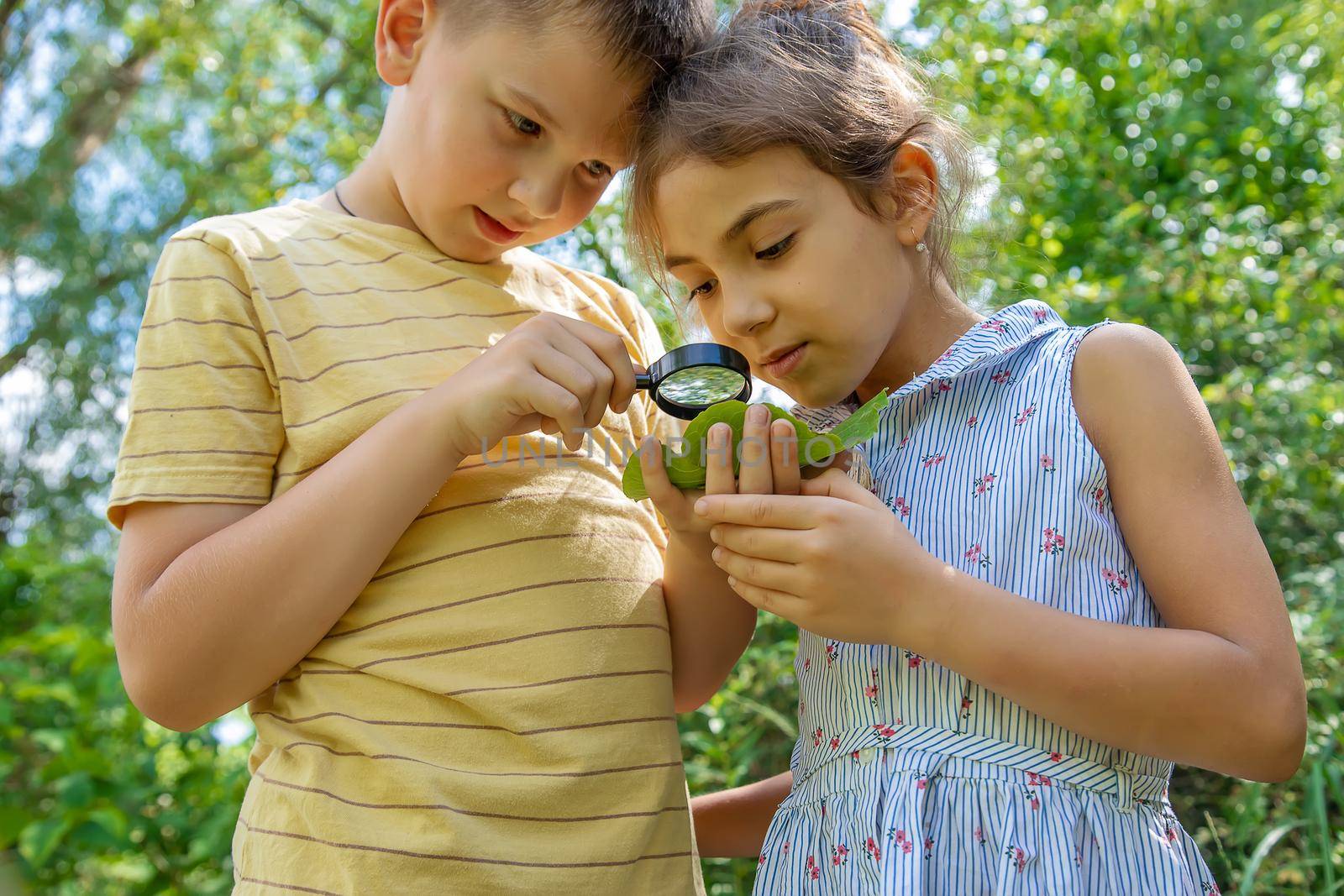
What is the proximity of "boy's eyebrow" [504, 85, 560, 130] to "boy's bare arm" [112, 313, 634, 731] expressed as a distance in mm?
415

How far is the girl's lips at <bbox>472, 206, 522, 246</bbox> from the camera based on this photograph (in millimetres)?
1803

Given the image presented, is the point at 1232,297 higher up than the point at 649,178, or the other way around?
the point at 649,178

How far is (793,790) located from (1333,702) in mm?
1487

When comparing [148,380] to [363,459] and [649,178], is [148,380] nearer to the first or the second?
[363,459]

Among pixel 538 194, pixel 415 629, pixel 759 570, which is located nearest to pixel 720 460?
pixel 759 570

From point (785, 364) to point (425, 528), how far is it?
60 cm

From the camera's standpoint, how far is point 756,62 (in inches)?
69.2

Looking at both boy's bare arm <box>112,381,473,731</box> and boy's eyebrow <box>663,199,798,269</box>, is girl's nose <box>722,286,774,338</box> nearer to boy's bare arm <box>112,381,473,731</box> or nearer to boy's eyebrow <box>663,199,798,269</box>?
boy's eyebrow <box>663,199,798,269</box>

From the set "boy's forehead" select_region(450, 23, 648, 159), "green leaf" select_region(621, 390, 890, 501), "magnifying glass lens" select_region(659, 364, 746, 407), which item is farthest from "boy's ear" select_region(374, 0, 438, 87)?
"green leaf" select_region(621, 390, 890, 501)

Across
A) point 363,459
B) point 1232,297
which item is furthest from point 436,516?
point 1232,297

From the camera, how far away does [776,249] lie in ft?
5.36

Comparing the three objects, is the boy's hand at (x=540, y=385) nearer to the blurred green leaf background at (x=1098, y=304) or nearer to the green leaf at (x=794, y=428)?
the green leaf at (x=794, y=428)

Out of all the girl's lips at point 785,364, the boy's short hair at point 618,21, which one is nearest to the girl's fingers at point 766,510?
the girl's lips at point 785,364

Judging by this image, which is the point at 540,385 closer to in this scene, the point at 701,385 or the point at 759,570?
the point at 701,385
